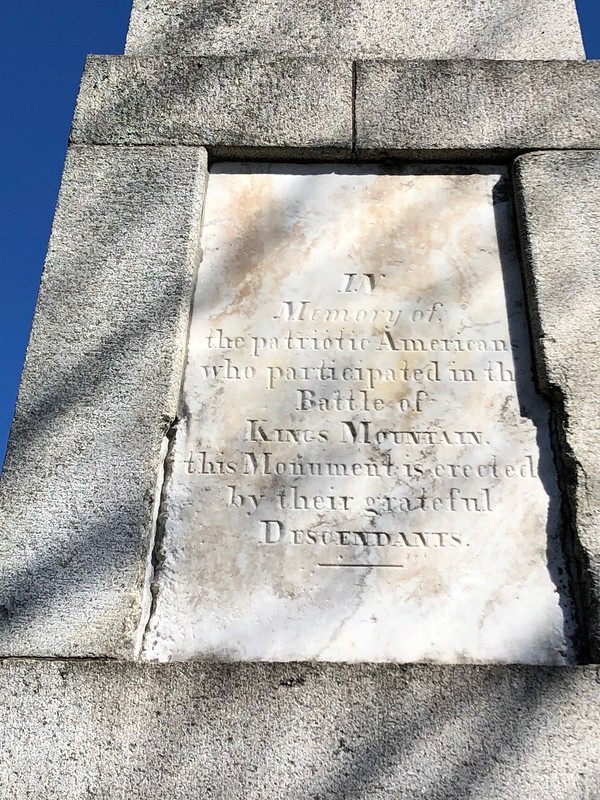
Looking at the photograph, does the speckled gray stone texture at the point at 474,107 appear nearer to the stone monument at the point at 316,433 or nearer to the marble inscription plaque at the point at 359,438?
the stone monument at the point at 316,433

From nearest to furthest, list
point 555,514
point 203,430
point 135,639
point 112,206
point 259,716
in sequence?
point 259,716, point 135,639, point 555,514, point 203,430, point 112,206

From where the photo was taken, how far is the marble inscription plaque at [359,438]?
268cm

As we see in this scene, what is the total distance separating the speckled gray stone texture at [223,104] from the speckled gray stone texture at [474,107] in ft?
0.39

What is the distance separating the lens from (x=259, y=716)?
2430 millimetres

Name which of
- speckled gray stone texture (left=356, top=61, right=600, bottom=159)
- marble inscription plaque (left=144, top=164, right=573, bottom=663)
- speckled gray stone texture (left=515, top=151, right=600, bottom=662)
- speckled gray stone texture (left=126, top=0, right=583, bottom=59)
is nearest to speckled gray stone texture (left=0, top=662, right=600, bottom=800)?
marble inscription plaque (left=144, top=164, right=573, bottom=663)

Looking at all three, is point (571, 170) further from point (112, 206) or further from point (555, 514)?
point (112, 206)

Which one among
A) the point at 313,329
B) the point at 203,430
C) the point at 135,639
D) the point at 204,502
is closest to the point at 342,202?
the point at 313,329

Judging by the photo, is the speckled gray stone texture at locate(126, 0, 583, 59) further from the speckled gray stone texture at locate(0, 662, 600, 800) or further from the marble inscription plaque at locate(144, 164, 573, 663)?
the speckled gray stone texture at locate(0, 662, 600, 800)

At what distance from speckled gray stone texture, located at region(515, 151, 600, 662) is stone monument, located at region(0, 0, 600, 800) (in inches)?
0.5

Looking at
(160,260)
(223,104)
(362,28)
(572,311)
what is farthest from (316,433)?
(362,28)

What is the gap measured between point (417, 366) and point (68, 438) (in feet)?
4.29

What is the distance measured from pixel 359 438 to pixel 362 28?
2.22 m

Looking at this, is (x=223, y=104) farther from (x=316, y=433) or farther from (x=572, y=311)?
(x=572, y=311)

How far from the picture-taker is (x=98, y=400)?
3.02 m
